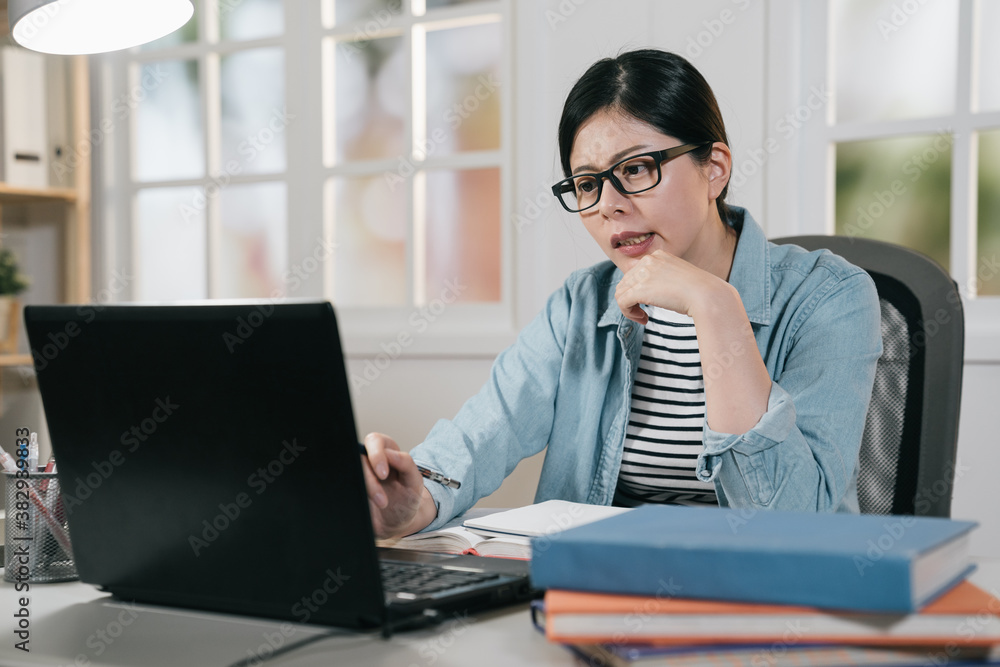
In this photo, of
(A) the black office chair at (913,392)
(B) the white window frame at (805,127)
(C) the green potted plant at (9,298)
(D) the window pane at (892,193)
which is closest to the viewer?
(A) the black office chair at (913,392)

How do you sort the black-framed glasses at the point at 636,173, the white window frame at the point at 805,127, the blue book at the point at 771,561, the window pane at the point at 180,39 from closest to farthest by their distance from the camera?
the blue book at the point at 771,561
the black-framed glasses at the point at 636,173
the white window frame at the point at 805,127
the window pane at the point at 180,39

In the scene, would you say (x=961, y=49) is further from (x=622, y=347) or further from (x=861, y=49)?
(x=622, y=347)

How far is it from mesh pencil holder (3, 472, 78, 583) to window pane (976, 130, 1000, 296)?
1.84 m

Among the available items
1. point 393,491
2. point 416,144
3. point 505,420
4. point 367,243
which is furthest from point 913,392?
point 367,243

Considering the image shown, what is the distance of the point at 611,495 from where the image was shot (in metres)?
1.34

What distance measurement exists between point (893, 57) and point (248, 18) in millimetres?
1876

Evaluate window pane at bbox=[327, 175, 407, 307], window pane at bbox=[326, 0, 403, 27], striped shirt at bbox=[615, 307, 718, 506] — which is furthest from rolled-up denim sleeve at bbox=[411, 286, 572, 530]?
window pane at bbox=[326, 0, 403, 27]

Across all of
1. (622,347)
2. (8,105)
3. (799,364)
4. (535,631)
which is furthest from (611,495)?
(8,105)

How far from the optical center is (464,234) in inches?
105

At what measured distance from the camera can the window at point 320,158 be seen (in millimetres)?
2605

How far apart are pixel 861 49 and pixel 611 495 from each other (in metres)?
1.43

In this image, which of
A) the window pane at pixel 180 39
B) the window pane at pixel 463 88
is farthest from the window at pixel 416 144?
the window pane at pixel 180 39

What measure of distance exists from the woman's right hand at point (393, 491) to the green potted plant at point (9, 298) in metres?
2.13

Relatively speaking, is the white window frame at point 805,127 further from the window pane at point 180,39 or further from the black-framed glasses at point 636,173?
the window pane at point 180,39
